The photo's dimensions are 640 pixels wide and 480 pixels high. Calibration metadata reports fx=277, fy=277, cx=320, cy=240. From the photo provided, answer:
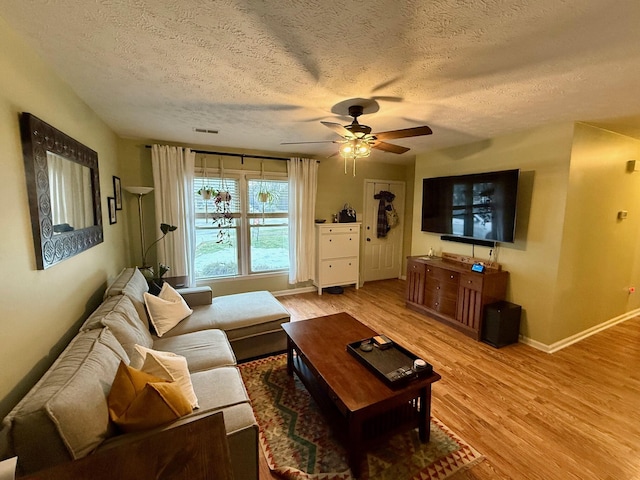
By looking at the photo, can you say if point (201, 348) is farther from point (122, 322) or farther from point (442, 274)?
point (442, 274)

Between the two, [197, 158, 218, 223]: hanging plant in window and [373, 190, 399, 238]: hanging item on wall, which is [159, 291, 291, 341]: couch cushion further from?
[373, 190, 399, 238]: hanging item on wall

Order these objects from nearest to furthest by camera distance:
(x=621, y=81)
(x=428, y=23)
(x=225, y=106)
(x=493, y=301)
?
1. (x=428, y=23)
2. (x=621, y=81)
3. (x=225, y=106)
4. (x=493, y=301)

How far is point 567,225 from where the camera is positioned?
279 cm

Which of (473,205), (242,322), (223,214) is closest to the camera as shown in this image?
(242,322)

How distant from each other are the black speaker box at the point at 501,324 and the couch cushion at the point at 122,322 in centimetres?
328

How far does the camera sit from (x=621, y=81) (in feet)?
5.90

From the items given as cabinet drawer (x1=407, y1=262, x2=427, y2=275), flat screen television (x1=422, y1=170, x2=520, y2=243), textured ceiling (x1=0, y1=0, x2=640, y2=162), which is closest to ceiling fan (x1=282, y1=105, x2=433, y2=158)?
textured ceiling (x1=0, y1=0, x2=640, y2=162)

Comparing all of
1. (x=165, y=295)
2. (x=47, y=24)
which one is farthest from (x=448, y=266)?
(x=47, y=24)

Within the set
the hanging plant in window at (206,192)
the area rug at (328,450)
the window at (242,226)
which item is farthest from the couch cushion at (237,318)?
the hanging plant in window at (206,192)

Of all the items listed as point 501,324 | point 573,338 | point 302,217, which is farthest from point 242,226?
point 573,338

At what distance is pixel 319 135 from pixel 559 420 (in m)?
3.33

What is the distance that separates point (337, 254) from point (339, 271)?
0.30m

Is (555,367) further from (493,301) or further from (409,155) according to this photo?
(409,155)

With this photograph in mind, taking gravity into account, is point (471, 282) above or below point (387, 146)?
below
